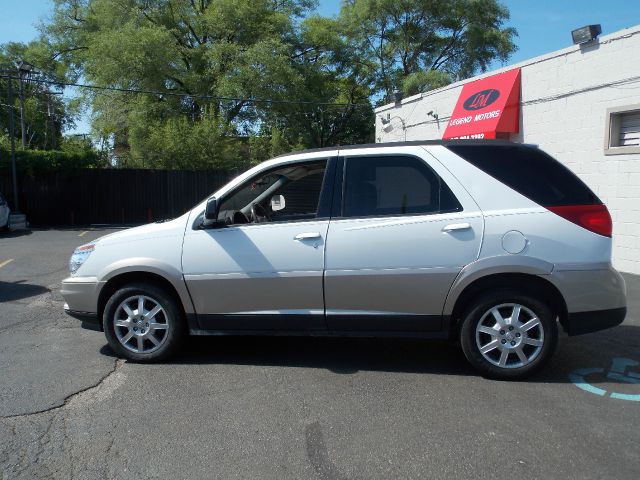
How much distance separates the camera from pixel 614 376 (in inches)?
181

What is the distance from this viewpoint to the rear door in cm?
437

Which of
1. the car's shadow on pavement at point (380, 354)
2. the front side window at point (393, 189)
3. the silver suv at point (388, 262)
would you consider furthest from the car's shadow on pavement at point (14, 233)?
the front side window at point (393, 189)

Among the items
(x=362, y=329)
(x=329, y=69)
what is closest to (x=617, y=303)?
(x=362, y=329)

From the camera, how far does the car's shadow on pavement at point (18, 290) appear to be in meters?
7.83

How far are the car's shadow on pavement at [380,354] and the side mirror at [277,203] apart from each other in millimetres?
1383

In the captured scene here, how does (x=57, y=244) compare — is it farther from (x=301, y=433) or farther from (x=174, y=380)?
(x=301, y=433)

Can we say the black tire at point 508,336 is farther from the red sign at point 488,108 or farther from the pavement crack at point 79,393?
the red sign at point 488,108

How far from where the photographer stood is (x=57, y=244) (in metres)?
14.6

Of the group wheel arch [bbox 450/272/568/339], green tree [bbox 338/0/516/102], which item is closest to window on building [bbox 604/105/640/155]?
wheel arch [bbox 450/272/568/339]

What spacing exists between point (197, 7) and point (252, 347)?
1042 inches

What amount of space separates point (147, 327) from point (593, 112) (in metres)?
8.58

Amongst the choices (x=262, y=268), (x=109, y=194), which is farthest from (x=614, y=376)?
(x=109, y=194)

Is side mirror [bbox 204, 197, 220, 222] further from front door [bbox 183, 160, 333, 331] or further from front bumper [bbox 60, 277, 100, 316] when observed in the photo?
front bumper [bbox 60, 277, 100, 316]

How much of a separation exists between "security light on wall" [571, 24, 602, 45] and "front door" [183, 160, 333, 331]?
7229mm
